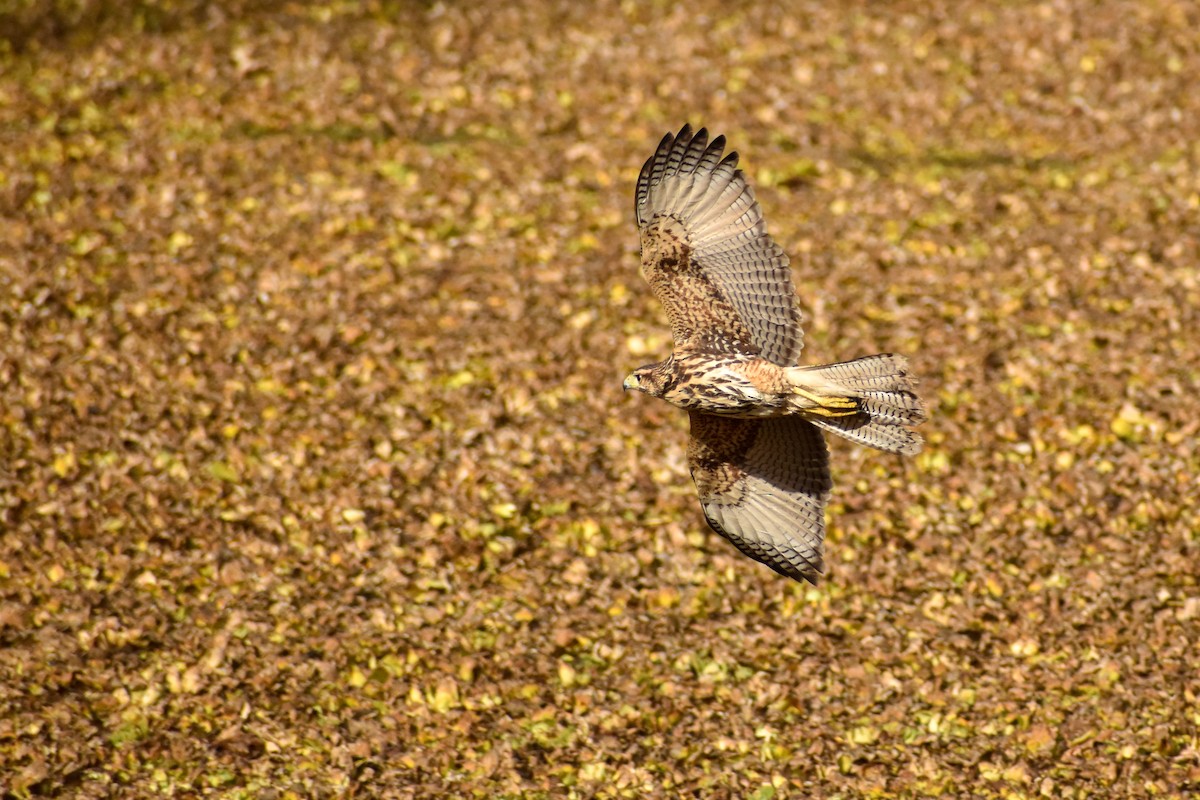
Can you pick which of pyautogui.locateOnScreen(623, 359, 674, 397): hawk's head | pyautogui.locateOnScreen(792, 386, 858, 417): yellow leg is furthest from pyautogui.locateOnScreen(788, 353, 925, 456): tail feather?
pyautogui.locateOnScreen(623, 359, 674, 397): hawk's head

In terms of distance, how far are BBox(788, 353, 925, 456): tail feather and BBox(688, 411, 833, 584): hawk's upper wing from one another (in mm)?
422

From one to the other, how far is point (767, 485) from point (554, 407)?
90.1 inches

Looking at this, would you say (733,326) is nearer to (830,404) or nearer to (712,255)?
(712,255)

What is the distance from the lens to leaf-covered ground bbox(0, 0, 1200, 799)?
5367mm

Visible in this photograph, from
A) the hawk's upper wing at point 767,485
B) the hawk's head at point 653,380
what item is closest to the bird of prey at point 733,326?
the hawk's upper wing at point 767,485

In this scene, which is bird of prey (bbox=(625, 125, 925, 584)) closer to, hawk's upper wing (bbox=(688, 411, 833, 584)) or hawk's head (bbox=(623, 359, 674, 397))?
hawk's upper wing (bbox=(688, 411, 833, 584))

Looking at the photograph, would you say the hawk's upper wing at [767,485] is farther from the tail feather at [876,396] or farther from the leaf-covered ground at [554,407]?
the leaf-covered ground at [554,407]

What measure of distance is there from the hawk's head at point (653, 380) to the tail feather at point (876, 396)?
45 centimetres

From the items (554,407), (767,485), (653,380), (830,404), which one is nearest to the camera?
(830,404)

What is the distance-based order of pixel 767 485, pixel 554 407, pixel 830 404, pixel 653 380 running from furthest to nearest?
1. pixel 554 407
2. pixel 767 485
3. pixel 653 380
4. pixel 830 404

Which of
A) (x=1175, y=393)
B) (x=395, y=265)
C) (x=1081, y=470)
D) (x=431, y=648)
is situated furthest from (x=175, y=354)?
(x=1175, y=393)

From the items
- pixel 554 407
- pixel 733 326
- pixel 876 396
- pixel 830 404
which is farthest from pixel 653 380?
pixel 554 407

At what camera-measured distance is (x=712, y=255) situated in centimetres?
482

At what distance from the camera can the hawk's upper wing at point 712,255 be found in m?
4.76
